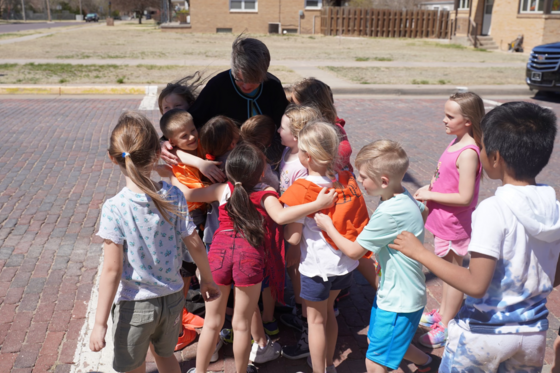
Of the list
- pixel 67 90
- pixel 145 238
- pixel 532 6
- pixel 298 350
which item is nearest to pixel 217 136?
pixel 145 238

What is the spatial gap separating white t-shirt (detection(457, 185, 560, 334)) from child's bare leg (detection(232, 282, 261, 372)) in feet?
3.63

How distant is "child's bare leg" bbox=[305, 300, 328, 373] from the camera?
8.80ft

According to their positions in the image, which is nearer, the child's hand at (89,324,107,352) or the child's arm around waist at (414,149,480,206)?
the child's hand at (89,324,107,352)

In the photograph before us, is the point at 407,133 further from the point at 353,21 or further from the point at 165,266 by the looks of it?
the point at 353,21

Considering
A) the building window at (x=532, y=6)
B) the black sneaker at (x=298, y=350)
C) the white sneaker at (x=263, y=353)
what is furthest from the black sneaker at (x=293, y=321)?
the building window at (x=532, y=6)

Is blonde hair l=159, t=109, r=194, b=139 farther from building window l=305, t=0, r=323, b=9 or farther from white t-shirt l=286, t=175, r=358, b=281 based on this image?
building window l=305, t=0, r=323, b=9

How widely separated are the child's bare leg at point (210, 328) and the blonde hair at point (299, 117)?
3.32ft

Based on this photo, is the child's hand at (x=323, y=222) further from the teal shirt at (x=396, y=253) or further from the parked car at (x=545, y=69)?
the parked car at (x=545, y=69)

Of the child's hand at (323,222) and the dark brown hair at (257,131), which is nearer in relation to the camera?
the child's hand at (323,222)

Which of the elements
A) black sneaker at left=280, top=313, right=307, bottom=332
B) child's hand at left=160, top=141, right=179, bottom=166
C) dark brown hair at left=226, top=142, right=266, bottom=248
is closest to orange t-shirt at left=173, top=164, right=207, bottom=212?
child's hand at left=160, top=141, right=179, bottom=166

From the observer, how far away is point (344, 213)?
2641mm

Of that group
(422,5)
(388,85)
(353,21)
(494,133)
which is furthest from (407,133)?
(422,5)

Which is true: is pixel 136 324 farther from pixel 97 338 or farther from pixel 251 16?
pixel 251 16

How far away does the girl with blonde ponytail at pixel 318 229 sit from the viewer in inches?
102
